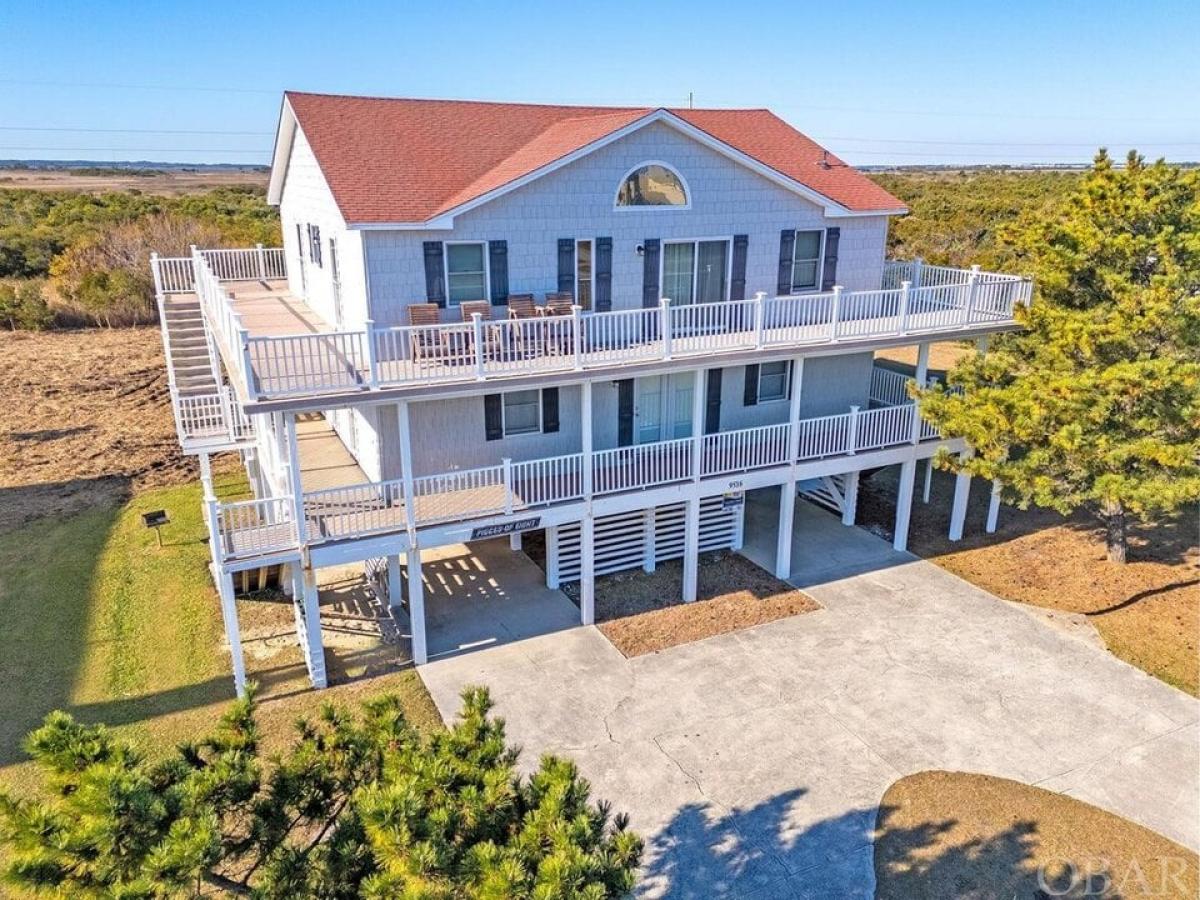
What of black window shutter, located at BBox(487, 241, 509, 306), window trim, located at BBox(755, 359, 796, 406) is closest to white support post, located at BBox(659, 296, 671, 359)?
black window shutter, located at BBox(487, 241, 509, 306)

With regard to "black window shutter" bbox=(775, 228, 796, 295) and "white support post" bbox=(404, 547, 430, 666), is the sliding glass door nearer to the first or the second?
"black window shutter" bbox=(775, 228, 796, 295)

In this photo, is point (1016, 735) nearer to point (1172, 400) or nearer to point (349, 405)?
point (1172, 400)

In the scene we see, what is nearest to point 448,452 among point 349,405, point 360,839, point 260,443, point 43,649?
point 349,405

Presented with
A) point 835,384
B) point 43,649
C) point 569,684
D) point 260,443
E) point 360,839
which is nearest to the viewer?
point 360,839

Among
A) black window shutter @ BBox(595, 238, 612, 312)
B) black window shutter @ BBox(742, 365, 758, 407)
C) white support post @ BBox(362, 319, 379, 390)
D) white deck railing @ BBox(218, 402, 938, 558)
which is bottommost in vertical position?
white deck railing @ BBox(218, 402, 938, 558)

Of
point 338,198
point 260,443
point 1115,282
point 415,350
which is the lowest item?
point 260,443

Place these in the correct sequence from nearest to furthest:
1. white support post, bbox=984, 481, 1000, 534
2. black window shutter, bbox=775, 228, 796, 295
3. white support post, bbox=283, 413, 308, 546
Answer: white support post, bbox=283, 413, 308, 546 < black window shutter, bbox=775, 228, 796, 295 < white support post, bbox=984, 481, 1000, 534

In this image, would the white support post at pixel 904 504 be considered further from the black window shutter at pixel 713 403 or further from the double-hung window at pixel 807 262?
the double-hung window at pixel 807 262
